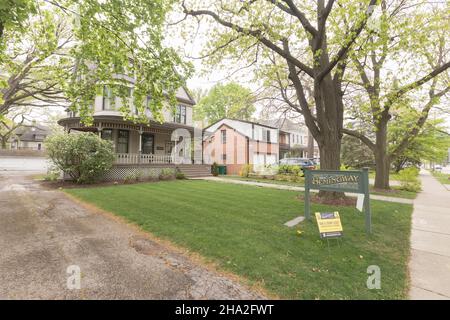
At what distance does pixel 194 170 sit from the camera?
18047mm

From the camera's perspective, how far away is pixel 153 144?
18141 mm

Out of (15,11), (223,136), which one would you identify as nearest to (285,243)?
(15,11)

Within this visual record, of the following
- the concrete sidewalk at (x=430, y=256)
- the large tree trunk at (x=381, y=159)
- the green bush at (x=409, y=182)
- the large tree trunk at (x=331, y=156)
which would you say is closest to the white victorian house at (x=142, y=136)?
the large tree trunk at (x=331, y=156)

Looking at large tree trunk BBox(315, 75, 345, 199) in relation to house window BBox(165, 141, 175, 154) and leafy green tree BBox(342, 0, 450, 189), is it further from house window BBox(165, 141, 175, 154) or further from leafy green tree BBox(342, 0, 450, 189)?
house window BBox(165, 141, 175, 154)

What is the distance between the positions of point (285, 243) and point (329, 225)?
942 millimetres

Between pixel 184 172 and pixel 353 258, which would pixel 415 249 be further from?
pixel 184 172

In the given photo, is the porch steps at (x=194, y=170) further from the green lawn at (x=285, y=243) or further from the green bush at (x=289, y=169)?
the green lawn at (x=285, y=243)

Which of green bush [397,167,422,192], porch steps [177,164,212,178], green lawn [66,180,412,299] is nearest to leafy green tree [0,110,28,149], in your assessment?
porch steps [177,164,212,178]

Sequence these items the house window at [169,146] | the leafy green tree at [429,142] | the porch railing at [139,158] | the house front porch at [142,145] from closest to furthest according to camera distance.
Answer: the house front porch at [142,145] → the porch railing at [139,158] → the leafy green tree at [429,142] → the house window at [169,146]

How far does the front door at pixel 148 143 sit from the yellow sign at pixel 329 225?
53.8 ft

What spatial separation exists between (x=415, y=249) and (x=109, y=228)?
6757mm

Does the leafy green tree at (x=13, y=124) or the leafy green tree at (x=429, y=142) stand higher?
the leafy green tree at (x=13, y=124)

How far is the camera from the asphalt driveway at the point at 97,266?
2533 mm
